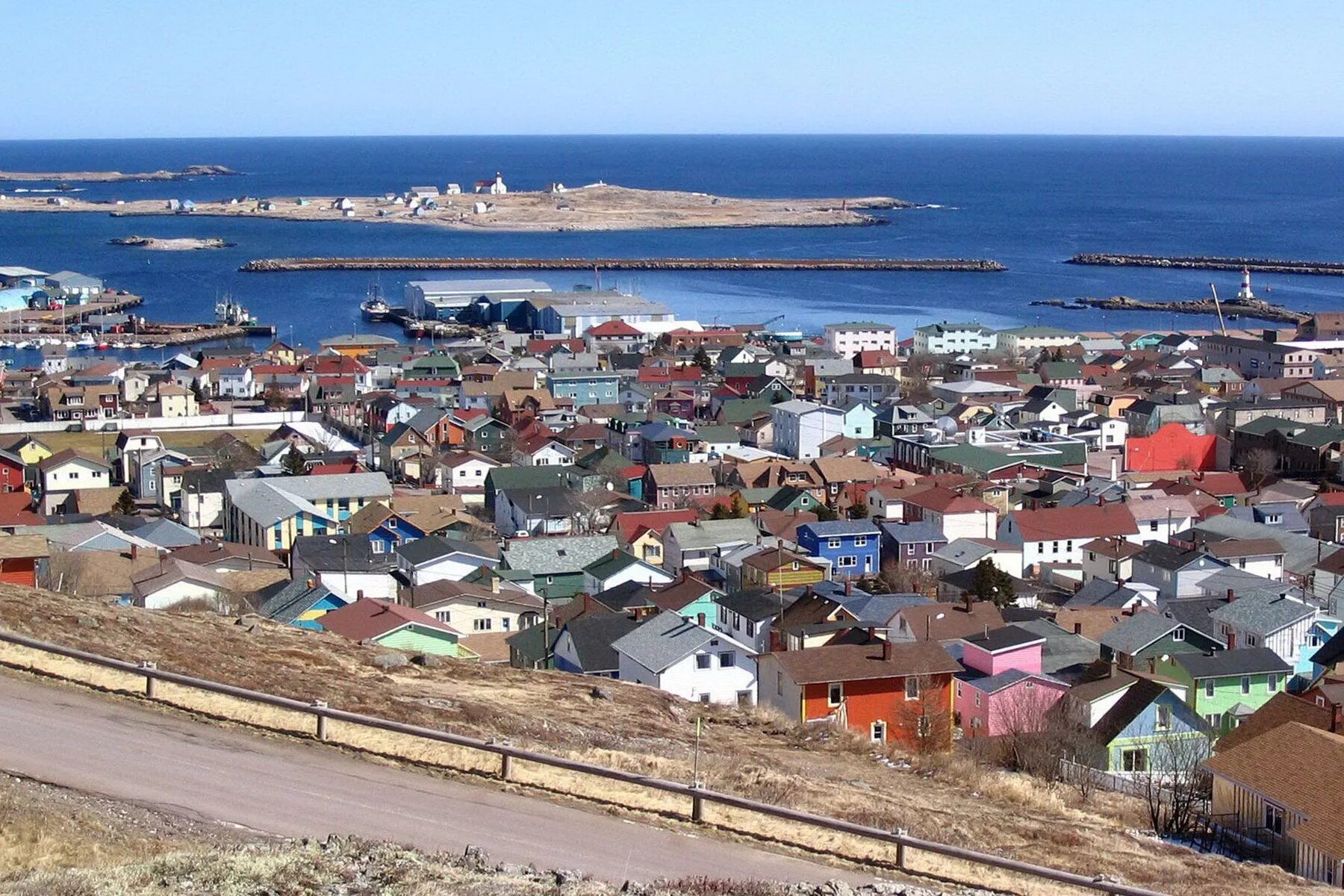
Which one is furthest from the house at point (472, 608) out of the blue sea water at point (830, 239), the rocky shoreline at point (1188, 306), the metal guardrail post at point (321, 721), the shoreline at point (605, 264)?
the shoreline at point (605, 264)

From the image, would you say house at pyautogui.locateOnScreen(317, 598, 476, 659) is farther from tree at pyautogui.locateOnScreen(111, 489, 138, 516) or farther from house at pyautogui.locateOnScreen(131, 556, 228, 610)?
tree at pyautogui.locateOnScreen(111, 489, 138, 516)

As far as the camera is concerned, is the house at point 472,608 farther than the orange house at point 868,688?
Yes

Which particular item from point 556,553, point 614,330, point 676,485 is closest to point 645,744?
point 556,553

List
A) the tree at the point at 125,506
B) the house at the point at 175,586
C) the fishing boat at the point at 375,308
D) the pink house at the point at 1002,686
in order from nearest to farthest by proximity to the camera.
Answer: the pink house at the point at 1002,686
the house at the point at 175,586
the tree at the point at 125,506
the fishing boat at the point at 375,308

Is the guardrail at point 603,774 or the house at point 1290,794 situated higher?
the guardrail at point 603,774

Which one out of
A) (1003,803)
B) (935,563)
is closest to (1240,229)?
(935,563)

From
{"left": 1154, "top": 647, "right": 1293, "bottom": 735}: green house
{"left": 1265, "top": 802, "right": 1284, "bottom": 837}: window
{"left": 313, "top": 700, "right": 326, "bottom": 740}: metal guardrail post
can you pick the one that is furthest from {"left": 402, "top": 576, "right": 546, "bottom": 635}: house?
{"left": 313, "top": 700, "right": 326, "bottom": 740}: metal guardrail post

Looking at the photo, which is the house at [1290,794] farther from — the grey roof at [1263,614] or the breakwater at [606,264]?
the breakwater at [606,264]
